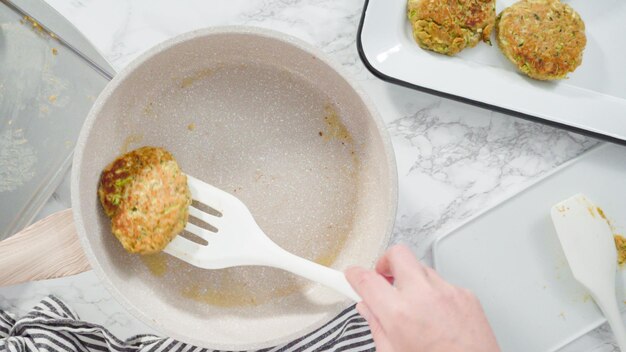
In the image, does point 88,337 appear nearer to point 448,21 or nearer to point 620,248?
point 448,21

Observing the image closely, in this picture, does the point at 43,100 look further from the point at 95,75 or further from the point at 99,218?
the point at 99,218

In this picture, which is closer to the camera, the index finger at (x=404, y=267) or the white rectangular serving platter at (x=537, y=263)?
the index finger at (x=404, y=267)

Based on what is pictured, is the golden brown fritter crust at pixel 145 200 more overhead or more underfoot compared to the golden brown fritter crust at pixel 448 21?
more underfoot

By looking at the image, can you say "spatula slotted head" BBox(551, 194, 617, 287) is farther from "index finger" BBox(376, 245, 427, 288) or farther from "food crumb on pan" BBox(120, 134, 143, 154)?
"food crumb on pan" BBox(120, 134, 143, 154)

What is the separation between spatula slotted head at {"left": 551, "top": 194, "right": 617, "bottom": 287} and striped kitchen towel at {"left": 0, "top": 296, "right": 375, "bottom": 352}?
0.34 meters

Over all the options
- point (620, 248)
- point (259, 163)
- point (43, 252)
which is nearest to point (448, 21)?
point (259, 163)

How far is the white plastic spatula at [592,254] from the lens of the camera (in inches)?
37.2

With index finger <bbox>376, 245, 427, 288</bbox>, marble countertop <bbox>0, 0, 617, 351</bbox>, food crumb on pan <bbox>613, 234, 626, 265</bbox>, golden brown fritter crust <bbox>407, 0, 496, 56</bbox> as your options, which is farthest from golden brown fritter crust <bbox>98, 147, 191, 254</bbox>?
food crumb on pan <bbox>613, 234, 626, 265</bbox>

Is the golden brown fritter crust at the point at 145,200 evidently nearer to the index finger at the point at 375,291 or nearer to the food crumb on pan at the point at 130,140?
the food crumb on pan at the point at 130,140

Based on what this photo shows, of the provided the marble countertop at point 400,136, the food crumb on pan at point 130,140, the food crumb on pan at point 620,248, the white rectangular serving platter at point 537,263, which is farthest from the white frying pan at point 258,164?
the food crumb on pan at point 620,248

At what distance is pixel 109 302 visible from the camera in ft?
3.14

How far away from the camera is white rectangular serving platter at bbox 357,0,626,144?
2.97 ft

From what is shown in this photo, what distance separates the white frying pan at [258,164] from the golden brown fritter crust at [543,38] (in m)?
0.27

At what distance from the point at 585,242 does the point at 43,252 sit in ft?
2.60
